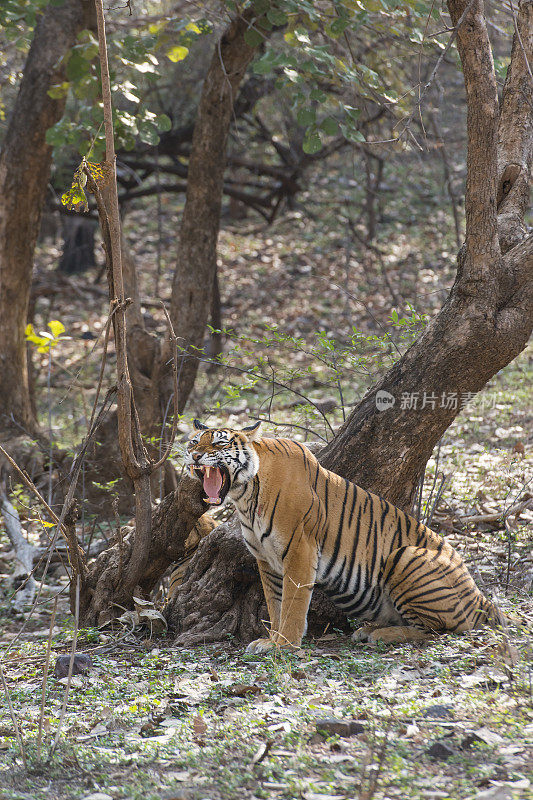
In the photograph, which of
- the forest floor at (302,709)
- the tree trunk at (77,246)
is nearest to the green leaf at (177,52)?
the forest floor at (302,709)

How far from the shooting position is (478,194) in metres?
4.80

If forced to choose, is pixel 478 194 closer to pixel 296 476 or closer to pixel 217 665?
pixel 296 476

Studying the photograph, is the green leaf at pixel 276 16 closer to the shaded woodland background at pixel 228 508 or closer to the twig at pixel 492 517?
the shaded woodland background at pixel 228 508

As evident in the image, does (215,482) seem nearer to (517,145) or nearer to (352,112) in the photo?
(517,145)

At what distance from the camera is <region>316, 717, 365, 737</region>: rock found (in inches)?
129

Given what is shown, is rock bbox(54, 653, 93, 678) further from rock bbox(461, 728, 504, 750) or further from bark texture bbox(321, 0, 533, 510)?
rock bbox(461, 728, 504, 750)

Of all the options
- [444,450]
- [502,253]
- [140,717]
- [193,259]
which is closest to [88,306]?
[193,259]

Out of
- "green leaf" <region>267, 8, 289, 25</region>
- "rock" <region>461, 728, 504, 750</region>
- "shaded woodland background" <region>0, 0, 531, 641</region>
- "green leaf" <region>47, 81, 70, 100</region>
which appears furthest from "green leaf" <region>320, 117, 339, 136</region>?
"rock" <region>461, 728, 504, 750</region>

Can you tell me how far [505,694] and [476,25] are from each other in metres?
3.48

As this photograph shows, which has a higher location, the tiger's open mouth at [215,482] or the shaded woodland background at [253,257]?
the shaded woodland background at [253,257]

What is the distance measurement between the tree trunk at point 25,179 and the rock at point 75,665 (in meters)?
5.06

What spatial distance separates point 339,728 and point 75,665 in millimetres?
1699

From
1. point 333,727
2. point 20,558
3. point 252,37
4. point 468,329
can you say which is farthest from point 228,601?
point 252,37

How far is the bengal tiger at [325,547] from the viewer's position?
455cm
